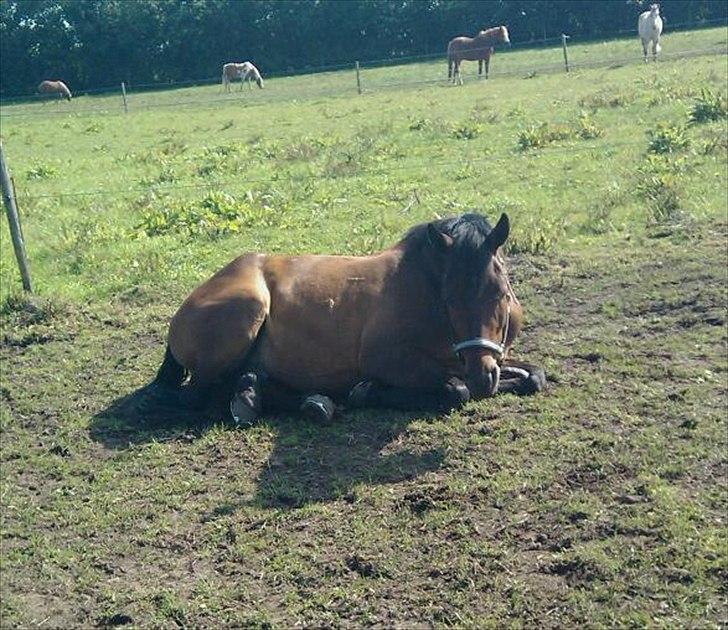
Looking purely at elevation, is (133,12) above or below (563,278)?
above

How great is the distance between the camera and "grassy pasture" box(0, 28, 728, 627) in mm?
4520

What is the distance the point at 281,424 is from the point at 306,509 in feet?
4.17

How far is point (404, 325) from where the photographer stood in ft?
21.5

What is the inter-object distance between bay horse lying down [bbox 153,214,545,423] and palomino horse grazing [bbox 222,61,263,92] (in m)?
17.7

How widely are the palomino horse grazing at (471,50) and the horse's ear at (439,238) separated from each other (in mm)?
23937

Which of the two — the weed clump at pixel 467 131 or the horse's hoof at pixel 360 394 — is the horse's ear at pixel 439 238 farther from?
the weed clump at pixel 467 131

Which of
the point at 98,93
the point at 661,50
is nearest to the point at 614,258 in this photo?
the point at 98,93

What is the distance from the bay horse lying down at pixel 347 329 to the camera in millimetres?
6289

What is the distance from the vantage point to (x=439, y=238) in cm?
625

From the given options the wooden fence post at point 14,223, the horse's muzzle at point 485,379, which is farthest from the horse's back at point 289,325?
the wooden fence post at point 14,223

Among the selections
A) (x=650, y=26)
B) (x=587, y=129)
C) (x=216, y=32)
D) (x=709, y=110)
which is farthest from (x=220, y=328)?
(x=650, y=26)

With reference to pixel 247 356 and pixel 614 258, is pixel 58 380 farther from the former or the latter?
pixel 614 258

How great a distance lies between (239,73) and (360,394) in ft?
64.0

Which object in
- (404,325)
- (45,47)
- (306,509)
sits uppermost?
(45,47)
